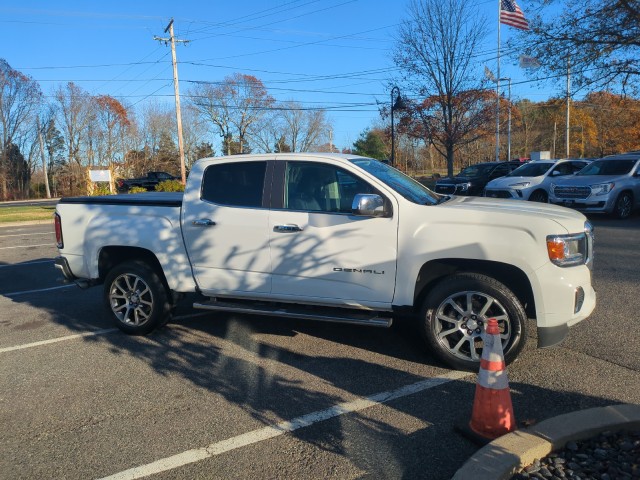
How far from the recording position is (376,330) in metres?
5.48

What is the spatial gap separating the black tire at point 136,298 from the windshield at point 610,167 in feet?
46.6

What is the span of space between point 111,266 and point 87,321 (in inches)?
35.4

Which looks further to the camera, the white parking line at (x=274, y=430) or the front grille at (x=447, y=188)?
the front grille at (x=447, y=188)

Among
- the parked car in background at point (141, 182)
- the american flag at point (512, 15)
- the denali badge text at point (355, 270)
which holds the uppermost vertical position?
the american flag at point (512, 15)

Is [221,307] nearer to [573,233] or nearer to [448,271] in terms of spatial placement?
[448,271]

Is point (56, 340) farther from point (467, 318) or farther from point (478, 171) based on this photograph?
point (478, 171)

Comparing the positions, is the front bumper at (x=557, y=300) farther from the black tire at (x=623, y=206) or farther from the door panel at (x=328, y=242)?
the black tire at (x=623, y=206)

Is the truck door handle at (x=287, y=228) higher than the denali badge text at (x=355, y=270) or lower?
higher

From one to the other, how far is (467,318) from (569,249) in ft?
3.26

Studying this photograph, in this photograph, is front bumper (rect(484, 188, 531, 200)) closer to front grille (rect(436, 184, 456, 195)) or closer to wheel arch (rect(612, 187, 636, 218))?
front grille (rect(436, 184, 456, 195))

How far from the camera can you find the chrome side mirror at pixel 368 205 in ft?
14.1

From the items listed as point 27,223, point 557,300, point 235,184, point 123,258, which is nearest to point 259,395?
point 235,184

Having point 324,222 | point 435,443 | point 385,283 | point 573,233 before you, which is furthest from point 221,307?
point 573,233

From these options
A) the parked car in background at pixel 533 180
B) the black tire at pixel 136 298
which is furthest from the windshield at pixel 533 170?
the black tire at pixel 136 298
